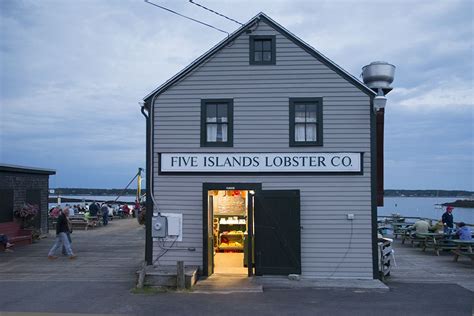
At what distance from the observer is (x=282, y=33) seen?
12.9 m

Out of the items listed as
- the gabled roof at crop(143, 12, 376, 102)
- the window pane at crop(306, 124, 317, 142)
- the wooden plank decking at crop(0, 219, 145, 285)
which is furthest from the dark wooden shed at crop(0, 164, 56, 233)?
the window pane at crop(306, 124, 317, 142)

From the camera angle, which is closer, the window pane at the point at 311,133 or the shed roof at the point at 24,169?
the window pane at the point at 311,133

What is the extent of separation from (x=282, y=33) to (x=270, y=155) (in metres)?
3.26

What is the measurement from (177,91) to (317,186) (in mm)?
4483

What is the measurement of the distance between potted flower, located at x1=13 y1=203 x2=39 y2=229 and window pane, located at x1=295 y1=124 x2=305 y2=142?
1198 centimetres

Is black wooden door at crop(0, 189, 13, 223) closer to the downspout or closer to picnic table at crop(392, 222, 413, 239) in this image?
the downspout

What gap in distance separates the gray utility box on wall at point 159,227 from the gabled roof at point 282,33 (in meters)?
3.29

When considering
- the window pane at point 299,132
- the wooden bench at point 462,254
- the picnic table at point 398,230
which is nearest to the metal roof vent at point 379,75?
the window pane at point 299,132

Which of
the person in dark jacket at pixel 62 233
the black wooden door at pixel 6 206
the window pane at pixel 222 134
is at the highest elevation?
the window pane at pixel 222 134

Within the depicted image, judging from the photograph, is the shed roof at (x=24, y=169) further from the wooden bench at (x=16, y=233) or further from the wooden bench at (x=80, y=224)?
the wooden bench at (x=80, y=224)

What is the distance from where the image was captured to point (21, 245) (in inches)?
741

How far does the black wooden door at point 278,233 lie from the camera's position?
40.3ft

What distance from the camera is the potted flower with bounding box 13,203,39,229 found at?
18.9 metres

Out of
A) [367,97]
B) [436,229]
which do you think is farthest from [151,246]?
[436,229]
